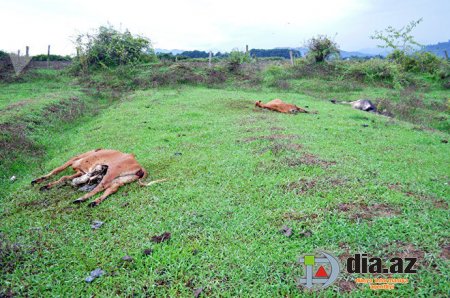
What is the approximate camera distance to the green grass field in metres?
3.25

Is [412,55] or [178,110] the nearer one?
[178,110]

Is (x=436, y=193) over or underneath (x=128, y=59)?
underneath

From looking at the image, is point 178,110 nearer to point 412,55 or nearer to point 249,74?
point 249,74

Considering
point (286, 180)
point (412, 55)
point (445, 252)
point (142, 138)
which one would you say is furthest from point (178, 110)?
point (412, 55)

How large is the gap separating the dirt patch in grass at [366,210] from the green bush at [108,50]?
19238 mm

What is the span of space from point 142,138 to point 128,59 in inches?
583

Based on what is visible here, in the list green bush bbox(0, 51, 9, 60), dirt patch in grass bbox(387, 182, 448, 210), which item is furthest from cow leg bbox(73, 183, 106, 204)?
green bush bbox(0, 51, 9, 60)

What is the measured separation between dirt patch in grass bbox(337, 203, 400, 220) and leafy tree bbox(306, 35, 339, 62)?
19636mm

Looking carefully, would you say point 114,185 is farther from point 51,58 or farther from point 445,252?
point 51,58

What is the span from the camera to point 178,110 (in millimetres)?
11695

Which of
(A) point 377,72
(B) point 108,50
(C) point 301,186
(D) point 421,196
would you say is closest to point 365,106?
(A) point 377,72

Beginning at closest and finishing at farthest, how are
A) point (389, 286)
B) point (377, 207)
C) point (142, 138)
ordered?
1. point (389, 286)
2. point (377, 207)
3. point (142, 138)

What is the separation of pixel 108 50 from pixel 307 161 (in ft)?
62.1

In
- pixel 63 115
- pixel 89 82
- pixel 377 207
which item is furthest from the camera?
pixel 89 82
